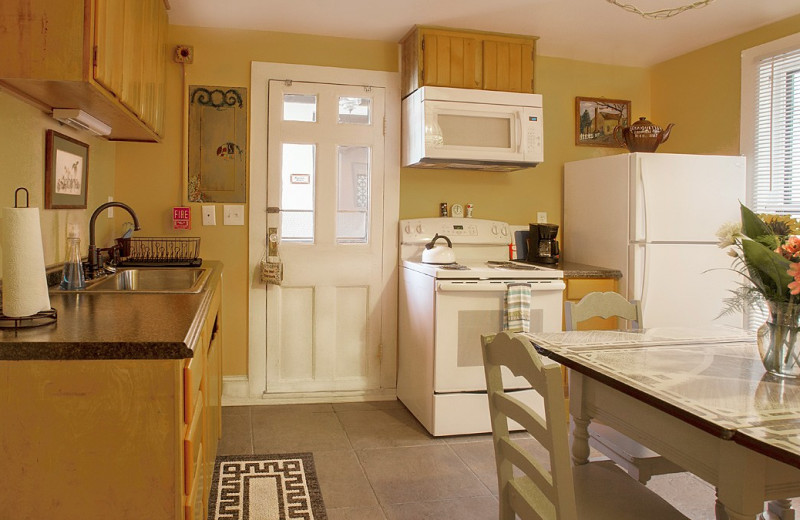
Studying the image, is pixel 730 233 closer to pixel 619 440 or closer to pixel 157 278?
pixel 619 440

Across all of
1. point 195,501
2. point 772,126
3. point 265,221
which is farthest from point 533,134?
point 195,501

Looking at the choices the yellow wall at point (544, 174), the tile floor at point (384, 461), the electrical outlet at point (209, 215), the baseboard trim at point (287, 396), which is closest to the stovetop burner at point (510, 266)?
the yellow wall at point (544, 174)

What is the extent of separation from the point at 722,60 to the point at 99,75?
144 inches

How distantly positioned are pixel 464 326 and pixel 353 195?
3.85 ft

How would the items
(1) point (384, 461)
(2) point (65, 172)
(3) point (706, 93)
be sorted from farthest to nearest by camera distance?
(3) point (706, 93), (1) point (384, 461), (2) point (65, 172)

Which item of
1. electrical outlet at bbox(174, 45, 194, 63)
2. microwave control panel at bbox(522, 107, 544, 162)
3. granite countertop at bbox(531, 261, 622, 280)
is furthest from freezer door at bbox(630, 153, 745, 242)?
electrical outlet at bbox(174, 45, 194, 63)

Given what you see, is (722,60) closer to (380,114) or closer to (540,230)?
(540,230)

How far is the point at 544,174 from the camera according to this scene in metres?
4.46

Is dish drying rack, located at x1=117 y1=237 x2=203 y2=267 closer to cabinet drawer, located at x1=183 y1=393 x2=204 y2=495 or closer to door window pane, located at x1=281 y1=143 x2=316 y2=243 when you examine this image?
door window pane, located at x1=281 y1=143 x2=316 y2=243

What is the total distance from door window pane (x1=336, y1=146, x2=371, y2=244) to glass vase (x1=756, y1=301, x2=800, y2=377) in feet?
8.90

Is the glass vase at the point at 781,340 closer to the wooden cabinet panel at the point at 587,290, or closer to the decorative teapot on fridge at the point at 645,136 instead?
the wooden cabinet panel at the point at 587,290

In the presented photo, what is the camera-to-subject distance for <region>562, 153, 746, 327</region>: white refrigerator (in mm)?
3705

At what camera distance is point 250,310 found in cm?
397

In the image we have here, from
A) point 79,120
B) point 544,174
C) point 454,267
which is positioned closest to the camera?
point 79,120
